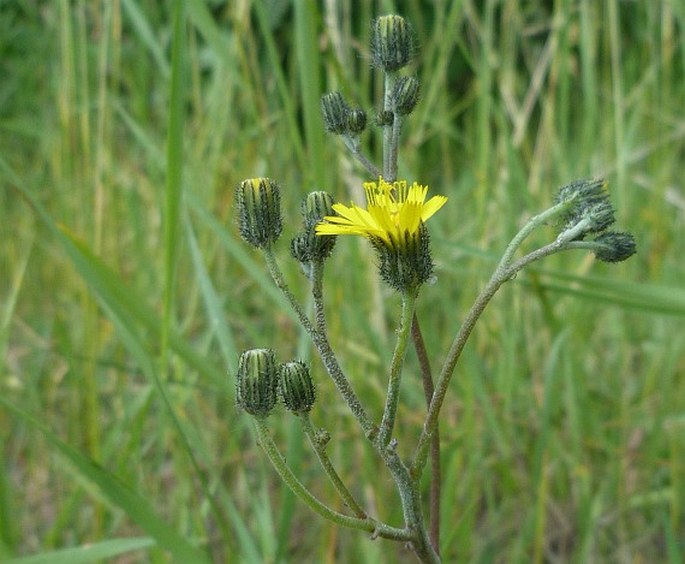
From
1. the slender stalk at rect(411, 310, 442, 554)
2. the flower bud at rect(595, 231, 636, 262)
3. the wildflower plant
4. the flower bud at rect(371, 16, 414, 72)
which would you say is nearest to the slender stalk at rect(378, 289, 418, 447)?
the wildflower plant

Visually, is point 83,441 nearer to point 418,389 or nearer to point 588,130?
point 418,389

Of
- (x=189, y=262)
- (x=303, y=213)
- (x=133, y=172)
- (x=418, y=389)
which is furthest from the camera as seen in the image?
(x=133, y=172)

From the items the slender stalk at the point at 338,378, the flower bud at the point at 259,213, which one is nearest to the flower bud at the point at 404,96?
the flower bud at the point at 259,213

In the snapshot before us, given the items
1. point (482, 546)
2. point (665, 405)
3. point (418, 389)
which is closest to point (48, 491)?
point (418, 389)

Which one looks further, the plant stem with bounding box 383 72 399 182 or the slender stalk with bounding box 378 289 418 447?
the plant stem with bounding box 383 72 399 182

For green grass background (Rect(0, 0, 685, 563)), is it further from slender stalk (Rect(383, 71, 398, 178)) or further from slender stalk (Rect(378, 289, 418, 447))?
slender stalk (Rect(378, 289, 418, 447))

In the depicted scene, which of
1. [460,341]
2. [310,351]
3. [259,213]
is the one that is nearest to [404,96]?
[259,213]

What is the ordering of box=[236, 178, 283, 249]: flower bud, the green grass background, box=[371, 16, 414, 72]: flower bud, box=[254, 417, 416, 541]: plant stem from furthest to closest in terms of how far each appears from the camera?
the green grass background, box=[371, 16, 414, 72]: flower bud, box=[236, 178, 283, 249]: flower bud, box=[254, 417, 416, 541]: plant stem
